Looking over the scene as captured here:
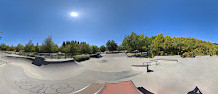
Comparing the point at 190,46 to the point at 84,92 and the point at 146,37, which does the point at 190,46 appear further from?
the point at 84,92

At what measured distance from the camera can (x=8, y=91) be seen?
2900 mm

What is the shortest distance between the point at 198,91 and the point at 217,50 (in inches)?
696

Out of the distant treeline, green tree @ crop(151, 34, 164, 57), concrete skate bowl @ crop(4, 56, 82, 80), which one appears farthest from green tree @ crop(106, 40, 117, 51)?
concrete skate bowl @ crop(4, 56, 82, 80)

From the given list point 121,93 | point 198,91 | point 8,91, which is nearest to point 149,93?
point 121,93

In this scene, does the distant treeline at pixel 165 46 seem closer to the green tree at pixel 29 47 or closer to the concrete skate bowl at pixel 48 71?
the green tree at pixel 29 47

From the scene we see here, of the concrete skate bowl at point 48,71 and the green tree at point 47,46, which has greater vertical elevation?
the green tree at point 47,46

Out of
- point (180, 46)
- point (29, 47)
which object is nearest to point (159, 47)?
point (180, 46)

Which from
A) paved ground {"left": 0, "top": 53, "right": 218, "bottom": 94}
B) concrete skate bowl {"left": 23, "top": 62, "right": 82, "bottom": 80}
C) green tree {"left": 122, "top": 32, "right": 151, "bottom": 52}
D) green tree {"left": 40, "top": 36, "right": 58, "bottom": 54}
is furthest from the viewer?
green tree {"left": 122, "top": 32, "right": 151, "bottom": 52}

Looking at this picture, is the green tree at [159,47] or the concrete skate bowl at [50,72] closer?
the concrete skate bowl at [50,72]

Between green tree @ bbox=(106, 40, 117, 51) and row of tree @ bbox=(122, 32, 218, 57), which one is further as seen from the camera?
green tree @ bbox=(106, 40, 117, 51)

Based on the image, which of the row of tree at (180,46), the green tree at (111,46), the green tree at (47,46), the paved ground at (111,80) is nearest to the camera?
the paved ground at (111,80)

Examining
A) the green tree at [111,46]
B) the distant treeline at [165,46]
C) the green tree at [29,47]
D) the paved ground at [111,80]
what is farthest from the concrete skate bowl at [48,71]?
the green tree at [111,46]

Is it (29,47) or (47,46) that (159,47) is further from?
(29,47)

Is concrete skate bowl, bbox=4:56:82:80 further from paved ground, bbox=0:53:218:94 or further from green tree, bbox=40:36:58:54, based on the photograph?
green tree, bbox=40:36:58:54
